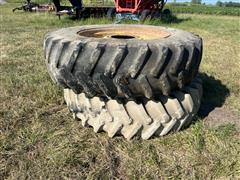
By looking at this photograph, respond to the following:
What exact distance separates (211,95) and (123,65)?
1597 millimetres

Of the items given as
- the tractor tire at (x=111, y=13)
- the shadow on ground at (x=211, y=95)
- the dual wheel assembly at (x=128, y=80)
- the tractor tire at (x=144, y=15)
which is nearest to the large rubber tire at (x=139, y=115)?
the dual wheel assembly at (x=128, y=80)

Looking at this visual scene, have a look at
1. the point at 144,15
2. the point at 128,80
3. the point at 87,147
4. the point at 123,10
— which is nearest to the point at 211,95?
the point at 128,80

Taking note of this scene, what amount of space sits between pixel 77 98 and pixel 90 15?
986 centimetres

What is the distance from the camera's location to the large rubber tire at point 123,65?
2527mm

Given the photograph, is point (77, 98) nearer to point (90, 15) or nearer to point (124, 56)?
point (124, 56)

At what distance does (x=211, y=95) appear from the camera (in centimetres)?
379

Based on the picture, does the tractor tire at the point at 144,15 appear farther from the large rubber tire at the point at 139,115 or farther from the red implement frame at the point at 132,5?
the large rubber tire at the point at 139,115

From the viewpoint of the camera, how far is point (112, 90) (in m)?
2.59

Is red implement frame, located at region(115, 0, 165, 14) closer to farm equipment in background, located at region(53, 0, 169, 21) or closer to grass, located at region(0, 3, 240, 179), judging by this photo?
farm equipment in background, located at region(53, 0, 169, 21)

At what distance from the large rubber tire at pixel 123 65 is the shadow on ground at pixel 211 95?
2.21ft

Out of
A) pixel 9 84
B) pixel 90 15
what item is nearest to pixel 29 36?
pixel 9 84

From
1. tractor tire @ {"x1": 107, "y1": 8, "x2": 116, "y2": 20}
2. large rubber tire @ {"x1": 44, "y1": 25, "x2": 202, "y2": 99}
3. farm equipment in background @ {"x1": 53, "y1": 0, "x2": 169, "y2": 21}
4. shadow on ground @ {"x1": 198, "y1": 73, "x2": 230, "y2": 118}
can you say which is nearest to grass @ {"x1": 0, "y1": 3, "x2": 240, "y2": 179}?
shadow on ground @ {"x1": 198, "y1": 73, "x2": 230, "y2": 118}

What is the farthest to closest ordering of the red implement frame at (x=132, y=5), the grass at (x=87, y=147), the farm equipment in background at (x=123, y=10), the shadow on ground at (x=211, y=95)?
1. the red implement frame at (x=132, y=5)
2. the farm equipment in background at (x=123, y=10)
3. the shadow on ground at (x=211, y=95)
4. the grass at (x=87, y=147)

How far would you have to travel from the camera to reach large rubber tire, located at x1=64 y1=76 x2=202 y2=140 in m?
2.73
